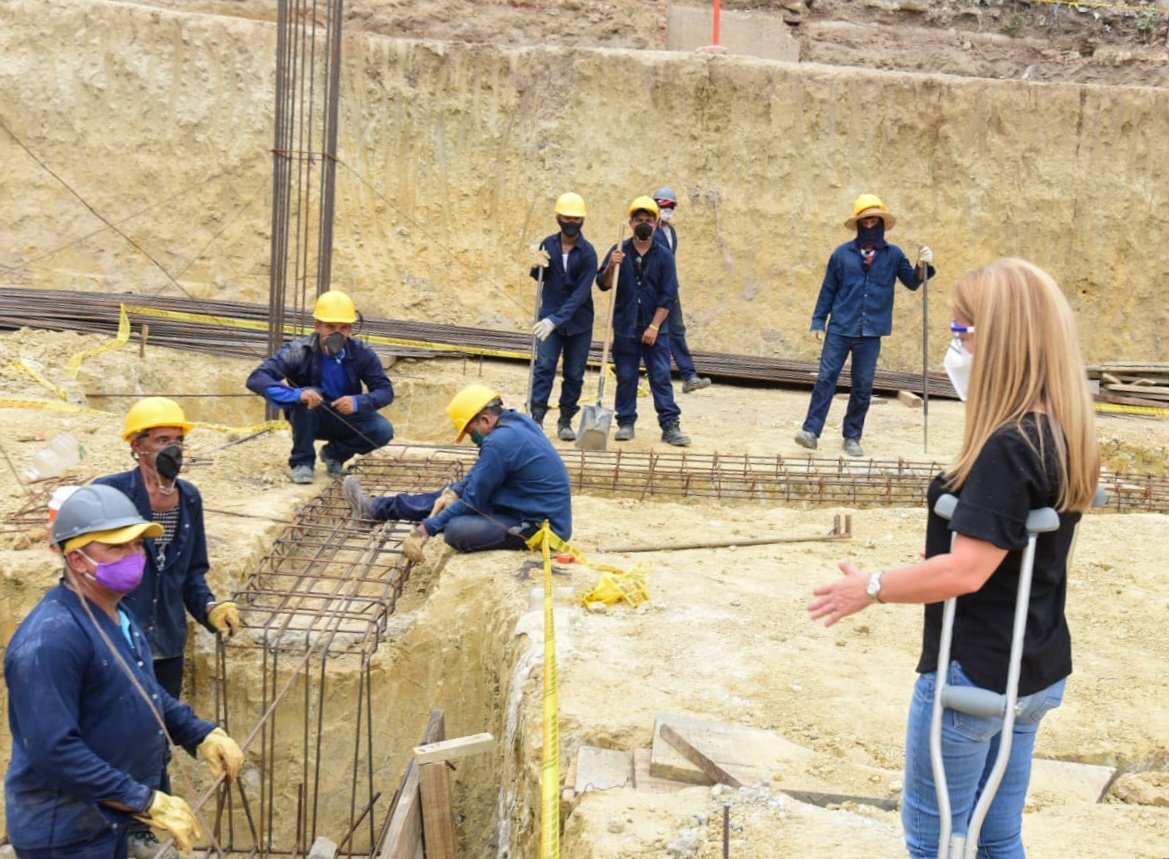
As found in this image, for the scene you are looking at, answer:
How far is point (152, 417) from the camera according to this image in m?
5.04

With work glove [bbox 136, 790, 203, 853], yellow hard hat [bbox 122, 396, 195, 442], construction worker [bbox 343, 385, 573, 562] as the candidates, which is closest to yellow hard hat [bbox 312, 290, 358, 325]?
construction worker [bbox 343, 385, 573, 562]

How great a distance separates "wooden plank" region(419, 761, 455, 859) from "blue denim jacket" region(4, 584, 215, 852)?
1.27m

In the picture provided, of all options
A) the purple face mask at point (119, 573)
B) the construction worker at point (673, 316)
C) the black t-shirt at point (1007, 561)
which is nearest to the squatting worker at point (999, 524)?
the black t-shirt at point (1007, 561)

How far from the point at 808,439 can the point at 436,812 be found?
18.2 ft

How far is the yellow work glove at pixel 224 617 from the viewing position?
5203 mm

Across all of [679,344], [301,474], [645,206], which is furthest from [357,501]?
[679,344]

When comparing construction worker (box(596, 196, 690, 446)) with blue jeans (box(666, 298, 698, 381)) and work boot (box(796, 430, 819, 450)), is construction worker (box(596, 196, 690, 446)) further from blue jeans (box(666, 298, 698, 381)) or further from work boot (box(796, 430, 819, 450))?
work boot (box(796, 430, 819, 450))

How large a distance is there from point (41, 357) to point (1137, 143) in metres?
12.6

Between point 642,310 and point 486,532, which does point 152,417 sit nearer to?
point 486,532

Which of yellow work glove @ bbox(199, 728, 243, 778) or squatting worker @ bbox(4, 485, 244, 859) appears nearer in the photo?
squatting worker @ bbox(4, 485, 244, 859)

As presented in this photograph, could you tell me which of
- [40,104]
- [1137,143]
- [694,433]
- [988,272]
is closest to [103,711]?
[988,272]

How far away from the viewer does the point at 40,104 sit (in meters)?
14.1

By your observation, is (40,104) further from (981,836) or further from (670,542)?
(981,836)

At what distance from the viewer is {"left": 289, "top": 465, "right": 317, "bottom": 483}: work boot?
7.81 m
